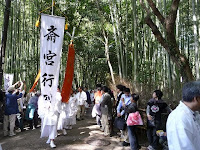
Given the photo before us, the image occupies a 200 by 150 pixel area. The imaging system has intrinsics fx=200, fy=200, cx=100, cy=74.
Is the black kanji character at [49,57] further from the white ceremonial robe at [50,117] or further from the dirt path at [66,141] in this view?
the dirt path at [66,141]

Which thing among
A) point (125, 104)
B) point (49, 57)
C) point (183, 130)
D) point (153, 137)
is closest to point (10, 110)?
point (49, 57)

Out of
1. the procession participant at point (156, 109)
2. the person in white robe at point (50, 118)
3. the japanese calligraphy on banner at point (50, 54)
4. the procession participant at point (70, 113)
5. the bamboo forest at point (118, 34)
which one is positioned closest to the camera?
the procession participant at point (156, 109)

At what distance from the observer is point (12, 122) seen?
531cm

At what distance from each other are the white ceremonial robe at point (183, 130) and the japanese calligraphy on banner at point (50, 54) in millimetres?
3117

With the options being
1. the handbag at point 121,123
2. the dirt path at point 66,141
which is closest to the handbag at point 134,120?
the handbag at point 121,123

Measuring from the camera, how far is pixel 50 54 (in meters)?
4.21

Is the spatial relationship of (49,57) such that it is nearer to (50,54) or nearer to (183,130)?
(50,54)

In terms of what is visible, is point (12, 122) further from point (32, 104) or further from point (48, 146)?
point (48, 146)

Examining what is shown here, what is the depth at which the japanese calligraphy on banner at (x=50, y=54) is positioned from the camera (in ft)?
13.4

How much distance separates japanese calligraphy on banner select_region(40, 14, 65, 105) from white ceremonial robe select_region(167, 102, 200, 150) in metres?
3.12

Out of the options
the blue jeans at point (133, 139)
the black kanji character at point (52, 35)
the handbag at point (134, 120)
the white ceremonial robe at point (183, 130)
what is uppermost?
the black kanji character at point (52, 35)

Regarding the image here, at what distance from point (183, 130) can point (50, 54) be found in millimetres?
3440

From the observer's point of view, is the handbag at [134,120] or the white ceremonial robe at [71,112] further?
the white ceremonial robe at [71,112]

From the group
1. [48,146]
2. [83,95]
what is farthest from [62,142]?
[83,95]
